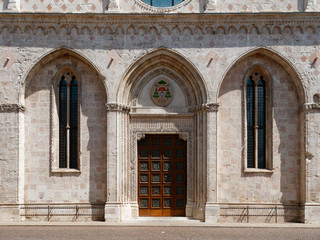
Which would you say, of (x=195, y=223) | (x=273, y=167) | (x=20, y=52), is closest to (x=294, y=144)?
(x=273, y=167)

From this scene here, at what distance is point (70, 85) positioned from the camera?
16.7 meters

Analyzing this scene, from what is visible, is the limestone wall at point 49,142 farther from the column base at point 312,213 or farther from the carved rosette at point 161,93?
the column base at point 312,213

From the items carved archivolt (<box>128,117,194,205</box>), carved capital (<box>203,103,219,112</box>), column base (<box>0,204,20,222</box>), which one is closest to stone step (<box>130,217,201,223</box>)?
carved archivolt (<box>128,117,194,205</box>)

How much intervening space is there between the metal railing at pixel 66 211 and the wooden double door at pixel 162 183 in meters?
1.60

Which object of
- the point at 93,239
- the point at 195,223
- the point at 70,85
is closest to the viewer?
the point at 93,239

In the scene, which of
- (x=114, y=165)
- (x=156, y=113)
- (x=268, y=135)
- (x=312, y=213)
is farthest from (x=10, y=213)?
(x=312, y=213)

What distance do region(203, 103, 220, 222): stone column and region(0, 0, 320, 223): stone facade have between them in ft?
0.11

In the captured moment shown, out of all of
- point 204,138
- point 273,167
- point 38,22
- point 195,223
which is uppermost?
point 38,22

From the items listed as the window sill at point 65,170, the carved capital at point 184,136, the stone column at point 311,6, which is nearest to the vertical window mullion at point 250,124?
the carved capital at point 184,136

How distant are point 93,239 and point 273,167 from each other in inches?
279

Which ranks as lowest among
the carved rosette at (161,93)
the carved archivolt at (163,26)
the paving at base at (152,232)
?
the paving at base at (152,232)

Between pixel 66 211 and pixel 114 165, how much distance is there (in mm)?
2405

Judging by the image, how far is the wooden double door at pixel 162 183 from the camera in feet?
54.7

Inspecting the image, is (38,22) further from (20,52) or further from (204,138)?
(204,138)
